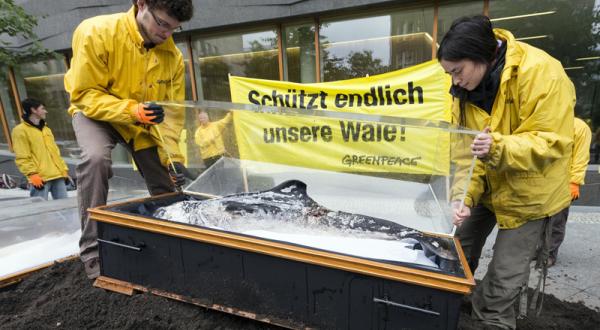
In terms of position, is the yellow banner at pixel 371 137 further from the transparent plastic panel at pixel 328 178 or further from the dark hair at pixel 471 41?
the dark hair at pixel 471 41

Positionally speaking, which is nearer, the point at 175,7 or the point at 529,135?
the point at 529,135

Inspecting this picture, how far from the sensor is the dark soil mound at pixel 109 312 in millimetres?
1625

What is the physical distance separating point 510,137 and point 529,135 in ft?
0.34

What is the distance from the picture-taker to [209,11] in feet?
20.6

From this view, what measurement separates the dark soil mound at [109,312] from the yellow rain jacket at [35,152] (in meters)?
3.44

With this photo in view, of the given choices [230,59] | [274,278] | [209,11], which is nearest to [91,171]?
[274,278]

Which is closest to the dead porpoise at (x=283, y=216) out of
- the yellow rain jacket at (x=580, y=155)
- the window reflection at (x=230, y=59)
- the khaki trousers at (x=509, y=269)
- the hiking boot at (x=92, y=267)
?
the khaki trousers at (x=509, y=269)

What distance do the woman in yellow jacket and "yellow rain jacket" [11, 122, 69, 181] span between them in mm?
5530

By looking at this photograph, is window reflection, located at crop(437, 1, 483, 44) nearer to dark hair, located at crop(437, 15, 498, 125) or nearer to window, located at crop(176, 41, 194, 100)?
dark hair, located at crop(437, 15, 498, 125)

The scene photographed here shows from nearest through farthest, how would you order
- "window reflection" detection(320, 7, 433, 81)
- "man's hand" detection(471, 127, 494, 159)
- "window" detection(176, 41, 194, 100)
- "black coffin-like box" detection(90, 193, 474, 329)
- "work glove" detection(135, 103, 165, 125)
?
"black coffin-like box" detection(90, 193, 474, 329) < "man's hand" detection(471, 127, 494, 159) < "work glove" detection(135, 103, 165, 125) < "window reflection" detection(320, 7, 433, 81) < "window" detection(176, 41, 194, 100)

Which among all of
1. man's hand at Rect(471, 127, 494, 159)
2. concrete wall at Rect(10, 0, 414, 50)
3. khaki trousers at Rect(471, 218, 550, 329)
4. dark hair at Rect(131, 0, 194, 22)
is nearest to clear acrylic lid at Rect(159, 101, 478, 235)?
man's hand at Rect(471, 127, 494, 159)

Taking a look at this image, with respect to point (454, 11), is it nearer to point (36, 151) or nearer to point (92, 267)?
point (92, 267)

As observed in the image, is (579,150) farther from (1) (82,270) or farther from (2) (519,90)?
(1) (82,270)

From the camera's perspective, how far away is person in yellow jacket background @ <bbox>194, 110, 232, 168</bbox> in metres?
2.29
